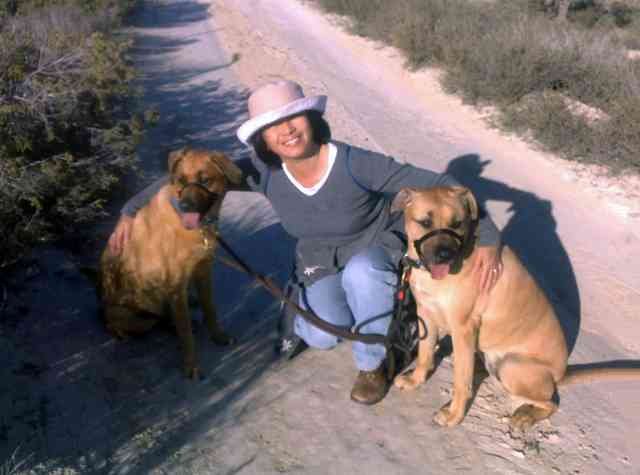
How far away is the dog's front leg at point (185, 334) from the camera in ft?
11.8

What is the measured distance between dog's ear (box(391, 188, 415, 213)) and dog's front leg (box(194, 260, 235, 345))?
1189 mm

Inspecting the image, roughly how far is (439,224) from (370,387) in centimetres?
110

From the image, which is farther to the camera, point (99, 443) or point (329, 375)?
point (329, 375)

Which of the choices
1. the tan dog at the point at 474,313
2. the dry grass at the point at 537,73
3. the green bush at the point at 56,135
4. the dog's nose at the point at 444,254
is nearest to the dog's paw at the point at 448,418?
the tan dog at the point at 474,313

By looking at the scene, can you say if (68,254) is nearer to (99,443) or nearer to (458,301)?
(99,443)

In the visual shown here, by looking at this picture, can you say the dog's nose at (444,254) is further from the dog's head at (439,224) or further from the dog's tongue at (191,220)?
the dog's tongue at (191,220)

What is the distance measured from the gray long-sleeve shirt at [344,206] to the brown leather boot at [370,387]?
64 cm

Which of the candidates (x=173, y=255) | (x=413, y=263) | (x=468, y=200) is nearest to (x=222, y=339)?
(x=173, y=255)

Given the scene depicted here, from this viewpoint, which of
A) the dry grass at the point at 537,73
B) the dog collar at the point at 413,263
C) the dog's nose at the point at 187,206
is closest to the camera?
the dog collar at the point at 413,263

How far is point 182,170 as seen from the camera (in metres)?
3.29

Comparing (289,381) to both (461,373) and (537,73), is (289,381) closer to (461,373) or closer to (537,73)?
(461,373)

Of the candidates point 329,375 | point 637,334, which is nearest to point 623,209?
point 637,334

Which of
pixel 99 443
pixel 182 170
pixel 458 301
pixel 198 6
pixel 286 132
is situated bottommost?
pixel 198 6

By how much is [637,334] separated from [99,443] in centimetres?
359
